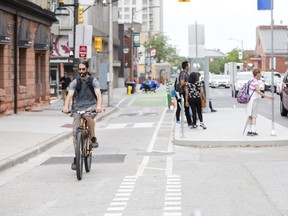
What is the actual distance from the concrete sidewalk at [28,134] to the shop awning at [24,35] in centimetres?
290

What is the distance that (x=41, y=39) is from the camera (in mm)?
29422

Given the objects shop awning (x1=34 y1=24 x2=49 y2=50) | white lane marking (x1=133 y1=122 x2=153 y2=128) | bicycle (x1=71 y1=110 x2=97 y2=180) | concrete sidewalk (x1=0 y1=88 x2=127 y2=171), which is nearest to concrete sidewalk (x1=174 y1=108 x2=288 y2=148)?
white lane marking (x1=133 y1=122 x2=153 y2=128)

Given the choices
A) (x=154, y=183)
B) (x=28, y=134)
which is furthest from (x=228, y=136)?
(x=154, y=183)

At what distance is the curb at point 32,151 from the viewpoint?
1126cm

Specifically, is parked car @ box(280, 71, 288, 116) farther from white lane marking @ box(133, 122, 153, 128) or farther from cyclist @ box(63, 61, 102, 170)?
cyclist @ box(63, 61, 102, 170)

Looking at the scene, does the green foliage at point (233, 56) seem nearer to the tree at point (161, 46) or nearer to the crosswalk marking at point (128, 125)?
the tree at point (161, 46)

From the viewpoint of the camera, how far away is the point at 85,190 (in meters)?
8.71

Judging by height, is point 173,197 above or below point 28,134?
below

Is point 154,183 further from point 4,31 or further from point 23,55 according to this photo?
point 23,55

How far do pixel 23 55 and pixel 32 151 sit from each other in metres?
14.7

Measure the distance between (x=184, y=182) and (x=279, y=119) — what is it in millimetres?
13478

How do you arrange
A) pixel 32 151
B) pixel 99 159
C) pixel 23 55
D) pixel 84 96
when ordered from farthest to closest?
pixel 23 55 < pixel 32 151 < pixel 99 159 < pixel 84 96

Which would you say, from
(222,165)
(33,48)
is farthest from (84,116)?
(33,48)

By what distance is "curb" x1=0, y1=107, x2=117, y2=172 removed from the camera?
1126cm
